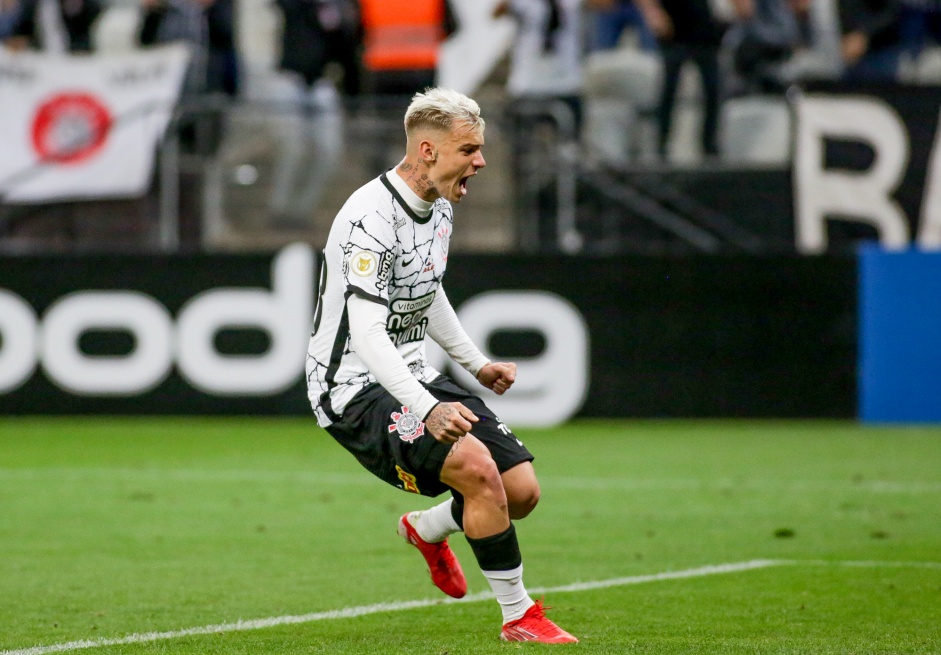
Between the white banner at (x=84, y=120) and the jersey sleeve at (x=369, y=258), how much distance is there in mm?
9695

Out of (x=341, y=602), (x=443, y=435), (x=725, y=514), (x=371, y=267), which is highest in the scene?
(x=371, y=267)

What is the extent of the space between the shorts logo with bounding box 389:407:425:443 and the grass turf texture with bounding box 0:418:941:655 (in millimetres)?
754

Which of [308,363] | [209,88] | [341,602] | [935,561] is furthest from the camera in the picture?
[209,88]

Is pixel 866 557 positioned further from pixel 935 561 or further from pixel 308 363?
pixel 308 363

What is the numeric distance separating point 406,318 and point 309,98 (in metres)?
10.0

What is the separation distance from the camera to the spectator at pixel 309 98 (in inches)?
596

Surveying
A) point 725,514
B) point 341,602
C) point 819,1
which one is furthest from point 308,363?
point 819,1

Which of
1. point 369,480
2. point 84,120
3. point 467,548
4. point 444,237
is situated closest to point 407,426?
point 444,237

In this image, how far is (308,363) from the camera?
19.5ft

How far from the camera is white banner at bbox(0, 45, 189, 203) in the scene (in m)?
14.8

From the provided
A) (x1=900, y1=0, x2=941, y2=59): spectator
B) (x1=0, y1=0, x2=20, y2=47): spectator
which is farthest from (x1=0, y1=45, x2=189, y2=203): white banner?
(x1=900, y1=0, x2=941, y2=59): spectator

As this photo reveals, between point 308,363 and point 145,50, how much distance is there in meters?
10.1

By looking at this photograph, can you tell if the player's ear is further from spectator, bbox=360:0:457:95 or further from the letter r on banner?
spectator, bbox=360:0:457:95

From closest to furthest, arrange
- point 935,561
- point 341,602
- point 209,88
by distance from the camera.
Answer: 1. point 341,602
2. point 935,561
3. point 209,88
